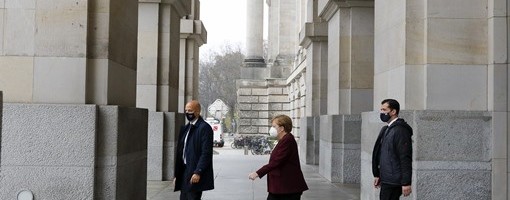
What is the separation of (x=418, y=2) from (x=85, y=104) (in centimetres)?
439

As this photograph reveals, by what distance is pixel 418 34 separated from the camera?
27.5 ft

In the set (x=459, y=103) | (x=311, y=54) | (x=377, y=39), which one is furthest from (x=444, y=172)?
(x=311, y=54)

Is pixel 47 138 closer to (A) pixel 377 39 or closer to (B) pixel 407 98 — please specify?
(B) pixel 407 98

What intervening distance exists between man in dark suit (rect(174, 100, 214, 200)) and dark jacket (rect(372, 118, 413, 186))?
215 centimetres

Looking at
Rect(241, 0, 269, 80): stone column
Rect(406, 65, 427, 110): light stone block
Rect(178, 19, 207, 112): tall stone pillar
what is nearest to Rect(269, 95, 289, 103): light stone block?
Rect(241, 0, 269, 80): stone column

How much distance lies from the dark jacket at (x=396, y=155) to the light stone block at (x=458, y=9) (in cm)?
215

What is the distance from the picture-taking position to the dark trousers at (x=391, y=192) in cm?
680

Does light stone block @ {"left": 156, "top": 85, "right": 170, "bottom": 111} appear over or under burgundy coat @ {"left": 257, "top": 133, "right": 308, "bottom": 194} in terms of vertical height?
over

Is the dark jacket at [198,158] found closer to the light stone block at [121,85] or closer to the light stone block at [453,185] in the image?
the light stone block at [121,85]

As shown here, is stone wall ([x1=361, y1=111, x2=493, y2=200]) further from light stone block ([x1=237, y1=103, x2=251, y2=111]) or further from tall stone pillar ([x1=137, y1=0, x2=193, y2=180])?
light stone block ([x1=237, y1=103, x2=251, y2=111])

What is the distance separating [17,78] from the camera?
7668mm

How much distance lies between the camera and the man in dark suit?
7.82 metres

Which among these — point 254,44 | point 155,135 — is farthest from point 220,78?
point 155,135

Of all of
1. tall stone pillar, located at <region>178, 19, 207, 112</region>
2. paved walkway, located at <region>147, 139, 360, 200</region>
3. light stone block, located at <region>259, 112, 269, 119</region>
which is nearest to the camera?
paved walkway, located at <region>147, 139, 360, 200</region>
